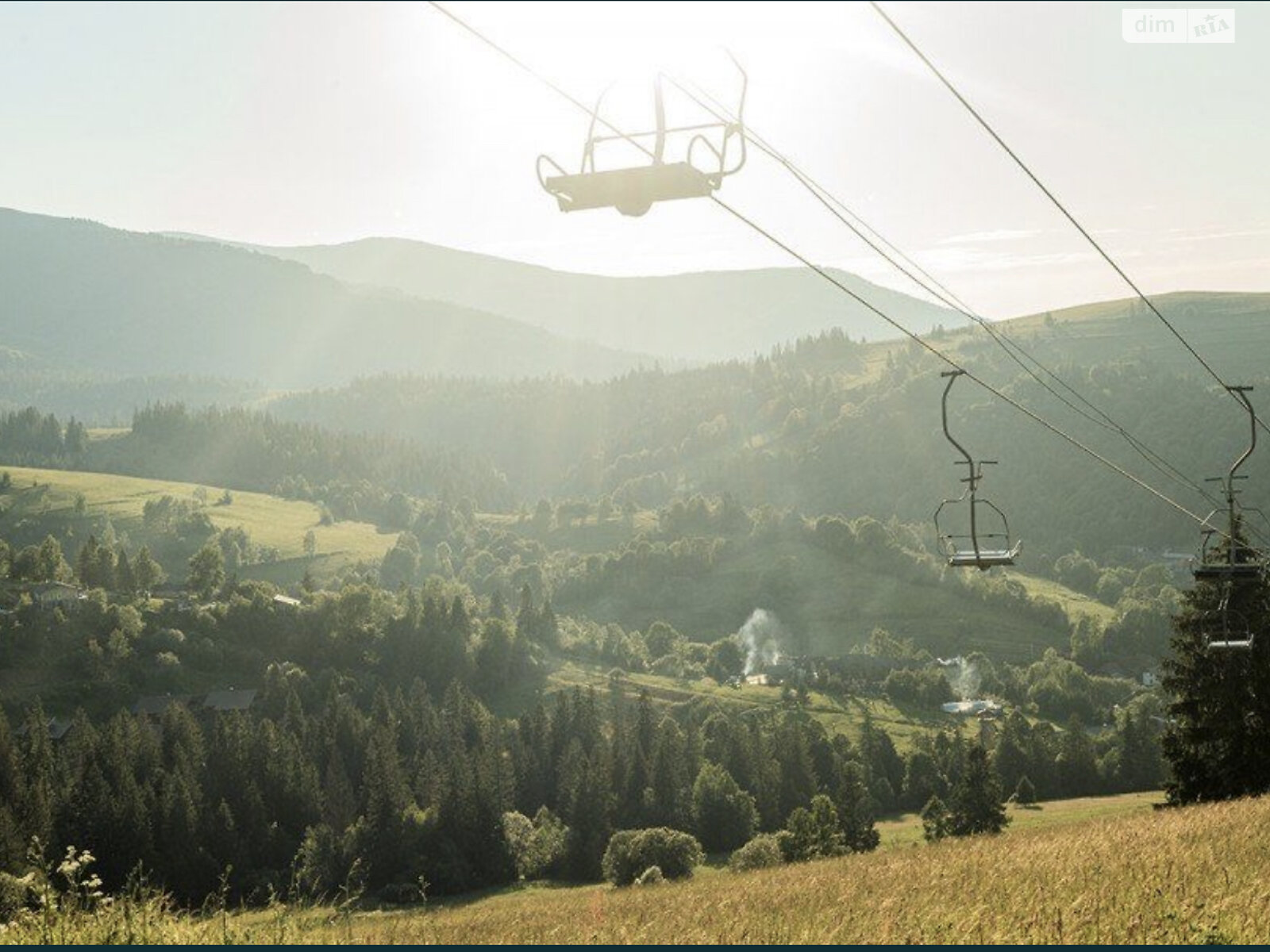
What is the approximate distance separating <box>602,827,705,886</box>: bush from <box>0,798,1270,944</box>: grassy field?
80.6 meters

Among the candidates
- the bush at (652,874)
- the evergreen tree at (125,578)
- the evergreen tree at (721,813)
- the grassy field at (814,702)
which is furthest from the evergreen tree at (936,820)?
the evergreen tree at (125,578)

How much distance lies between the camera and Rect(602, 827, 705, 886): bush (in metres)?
97.0

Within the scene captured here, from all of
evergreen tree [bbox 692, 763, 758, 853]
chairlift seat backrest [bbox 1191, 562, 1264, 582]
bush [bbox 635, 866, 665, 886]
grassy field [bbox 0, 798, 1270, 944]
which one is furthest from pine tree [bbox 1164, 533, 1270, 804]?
evergreen tree [bbox 692, 763, 758, 853]

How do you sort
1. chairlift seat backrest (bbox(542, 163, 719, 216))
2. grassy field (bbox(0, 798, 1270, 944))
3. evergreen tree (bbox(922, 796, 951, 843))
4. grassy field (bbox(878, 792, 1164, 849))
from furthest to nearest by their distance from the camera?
grassy field (bbox(878, 792, 1164, 849)) → evergreen tree (bbox(922, 796, 951, 843)) → chairlift seat backrest (bbox(542, 163, 719, 216)) → grassy field (bbox(0, 798, 1270, 944))

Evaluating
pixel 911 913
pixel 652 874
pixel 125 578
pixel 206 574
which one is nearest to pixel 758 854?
pixel 652 874

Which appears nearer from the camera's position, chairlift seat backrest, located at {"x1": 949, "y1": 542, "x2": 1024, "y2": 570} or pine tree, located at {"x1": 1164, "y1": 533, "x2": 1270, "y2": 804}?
chairlift seat backrest, located at {"x1": 949, "y1": 542, "x2": 1024, "y2": 570}

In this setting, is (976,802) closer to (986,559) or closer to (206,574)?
(986,559)

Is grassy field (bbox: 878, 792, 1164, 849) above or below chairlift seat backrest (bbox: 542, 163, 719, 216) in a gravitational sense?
below

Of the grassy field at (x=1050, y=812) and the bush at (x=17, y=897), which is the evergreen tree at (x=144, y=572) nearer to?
the grassy field at (x=1050, y=812)

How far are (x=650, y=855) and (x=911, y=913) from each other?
87102mm

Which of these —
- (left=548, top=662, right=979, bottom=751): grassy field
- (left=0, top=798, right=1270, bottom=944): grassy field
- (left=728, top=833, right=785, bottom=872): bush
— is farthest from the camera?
(left=548, top=662, right=979, bottom=751): grassy field

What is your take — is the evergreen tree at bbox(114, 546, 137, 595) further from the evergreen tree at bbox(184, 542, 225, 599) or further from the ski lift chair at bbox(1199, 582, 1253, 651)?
the ski lift chair at bbox(1199, 582, 1253, 651)

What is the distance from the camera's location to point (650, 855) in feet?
318

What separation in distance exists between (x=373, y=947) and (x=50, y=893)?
3714 mm
